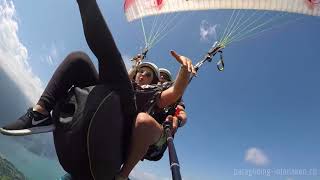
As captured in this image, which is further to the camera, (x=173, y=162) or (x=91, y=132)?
(x=91, y=132)

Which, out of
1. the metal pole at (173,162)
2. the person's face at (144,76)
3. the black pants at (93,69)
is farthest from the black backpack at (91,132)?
the person's face at (144,76)

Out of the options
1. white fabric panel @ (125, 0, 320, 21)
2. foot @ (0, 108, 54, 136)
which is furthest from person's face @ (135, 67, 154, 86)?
white fabric panel @ (125, 0, 320, 21)

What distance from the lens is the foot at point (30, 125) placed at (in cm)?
301

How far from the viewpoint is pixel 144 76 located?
3.96m

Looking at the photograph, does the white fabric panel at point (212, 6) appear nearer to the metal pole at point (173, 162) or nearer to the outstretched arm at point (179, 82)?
the outstretched arm at point (179, 82)

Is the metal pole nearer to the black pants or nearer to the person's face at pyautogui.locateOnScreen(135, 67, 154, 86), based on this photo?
the black pants

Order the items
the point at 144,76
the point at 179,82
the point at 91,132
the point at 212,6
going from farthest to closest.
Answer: the point at 212,6 < the point at 144,76 < the point at 179,82 < the point at 91,132

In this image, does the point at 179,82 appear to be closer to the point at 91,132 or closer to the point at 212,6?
the point at 91,132

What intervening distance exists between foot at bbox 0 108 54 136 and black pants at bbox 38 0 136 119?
105 mm

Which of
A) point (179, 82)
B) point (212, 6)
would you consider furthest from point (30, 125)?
point (212, 6)

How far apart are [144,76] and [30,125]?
1325 millimetres

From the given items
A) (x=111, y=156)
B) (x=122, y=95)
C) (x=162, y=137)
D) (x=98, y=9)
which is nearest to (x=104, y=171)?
(x=111, y=156)

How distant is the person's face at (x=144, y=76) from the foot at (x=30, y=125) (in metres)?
1.14

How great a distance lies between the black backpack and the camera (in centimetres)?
279
